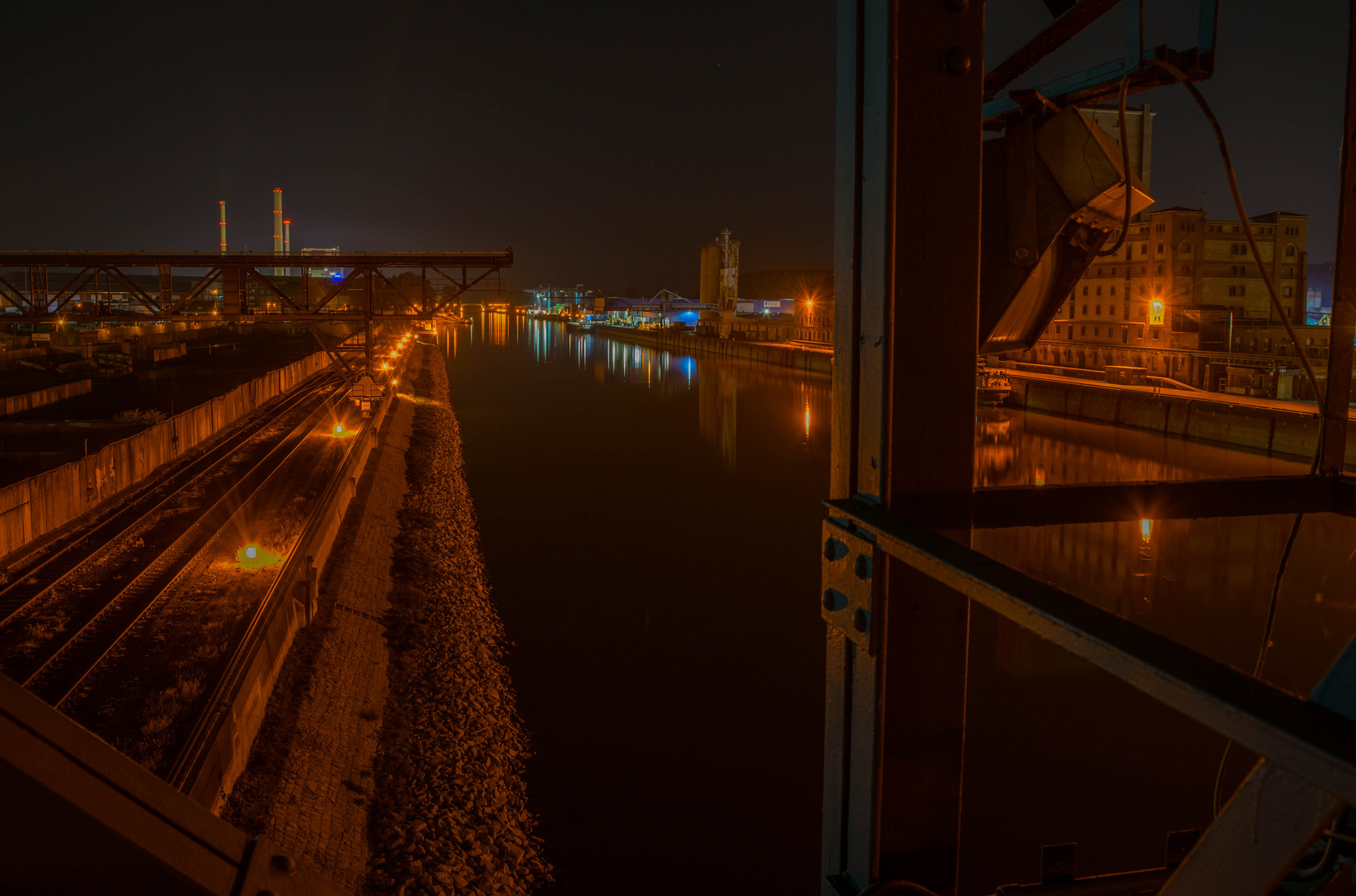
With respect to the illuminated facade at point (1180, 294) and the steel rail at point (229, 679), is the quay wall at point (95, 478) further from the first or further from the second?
the illuminated facade at point (1180, 294)

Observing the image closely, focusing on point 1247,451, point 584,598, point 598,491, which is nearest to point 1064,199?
point 584,598

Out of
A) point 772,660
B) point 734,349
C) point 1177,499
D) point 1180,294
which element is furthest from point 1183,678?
point 734,349

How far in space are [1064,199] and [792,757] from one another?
20.8ft

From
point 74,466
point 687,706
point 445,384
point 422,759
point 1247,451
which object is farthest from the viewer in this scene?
point 445,384

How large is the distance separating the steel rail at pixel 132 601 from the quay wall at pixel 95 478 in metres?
→ 1.21

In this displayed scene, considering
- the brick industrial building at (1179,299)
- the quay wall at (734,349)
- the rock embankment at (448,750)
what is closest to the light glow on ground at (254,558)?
the rock embankment at (448,750)

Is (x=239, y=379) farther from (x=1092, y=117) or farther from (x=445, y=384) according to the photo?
(x=1092, y=117)

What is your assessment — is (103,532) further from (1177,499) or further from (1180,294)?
(1180,294)

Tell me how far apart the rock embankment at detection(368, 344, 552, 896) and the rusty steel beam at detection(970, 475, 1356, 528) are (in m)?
4.30

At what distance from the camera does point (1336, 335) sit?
5.14 ft

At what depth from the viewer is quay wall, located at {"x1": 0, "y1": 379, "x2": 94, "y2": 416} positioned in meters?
16.3

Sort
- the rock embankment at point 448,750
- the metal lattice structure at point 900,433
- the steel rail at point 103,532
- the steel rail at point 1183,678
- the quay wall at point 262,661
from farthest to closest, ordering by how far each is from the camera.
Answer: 1. the steel rail at point 103,532
2. the rock embankment at point 448,750
3. the quay wall at point 262,661
4. the metal lattice structure at point 900,433
5. the steel rail at point 1183,678

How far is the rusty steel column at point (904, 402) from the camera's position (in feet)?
Result: 3.85

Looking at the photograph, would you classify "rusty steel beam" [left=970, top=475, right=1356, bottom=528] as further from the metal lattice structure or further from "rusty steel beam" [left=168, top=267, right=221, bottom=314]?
"rusty steel beam" [left=168, top=267, right=221, bottom=314]
